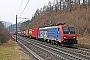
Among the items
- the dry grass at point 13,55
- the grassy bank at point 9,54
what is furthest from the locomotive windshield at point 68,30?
the grassy bank at point 9,54

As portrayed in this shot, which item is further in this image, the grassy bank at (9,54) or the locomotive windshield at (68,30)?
the locomotive windshield at (68,30)

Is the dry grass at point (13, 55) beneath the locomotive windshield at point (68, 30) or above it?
beneath

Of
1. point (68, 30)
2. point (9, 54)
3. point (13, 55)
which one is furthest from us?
point (68, 30)

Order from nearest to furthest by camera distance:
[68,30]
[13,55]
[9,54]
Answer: [13,55], [9,54], [68,30]

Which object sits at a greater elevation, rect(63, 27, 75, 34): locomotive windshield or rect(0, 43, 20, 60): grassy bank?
rect(63, 27, 75, 34): locomotive windshield

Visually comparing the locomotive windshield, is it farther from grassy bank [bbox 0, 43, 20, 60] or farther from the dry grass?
grassy bank [bbox 0, 43, 20, 60]

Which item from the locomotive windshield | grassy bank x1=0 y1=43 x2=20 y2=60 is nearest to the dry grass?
grassy bank x1=0 y1=43 x2=20 y2=60

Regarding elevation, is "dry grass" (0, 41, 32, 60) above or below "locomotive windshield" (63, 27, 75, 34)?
below

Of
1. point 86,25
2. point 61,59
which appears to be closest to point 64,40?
point 61,59

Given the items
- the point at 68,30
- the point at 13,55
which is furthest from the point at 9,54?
the point at 68,30

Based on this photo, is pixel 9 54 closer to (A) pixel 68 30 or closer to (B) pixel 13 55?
(B) pixel 13 55

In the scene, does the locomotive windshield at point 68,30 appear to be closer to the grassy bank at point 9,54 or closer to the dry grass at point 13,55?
the dry grass at point 13,55

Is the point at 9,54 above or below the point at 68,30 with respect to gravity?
below

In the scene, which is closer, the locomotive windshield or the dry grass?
the dry grass
